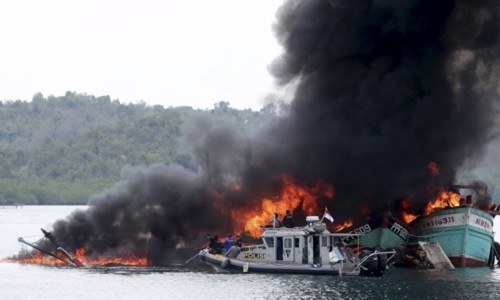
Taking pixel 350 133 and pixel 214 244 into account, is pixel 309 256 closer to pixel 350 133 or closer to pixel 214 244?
pixel 214 244

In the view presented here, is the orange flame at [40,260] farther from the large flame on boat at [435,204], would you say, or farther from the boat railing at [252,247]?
the large flame on boat at [435,204]

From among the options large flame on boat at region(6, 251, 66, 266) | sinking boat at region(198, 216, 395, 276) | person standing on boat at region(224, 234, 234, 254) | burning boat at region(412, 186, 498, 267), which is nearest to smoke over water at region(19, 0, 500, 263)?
large flame on boat at region(6, 251, 66, 266)

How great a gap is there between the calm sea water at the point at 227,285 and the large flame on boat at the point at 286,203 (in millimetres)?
8135

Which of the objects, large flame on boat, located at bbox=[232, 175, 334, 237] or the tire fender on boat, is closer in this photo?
the tire fender on boat

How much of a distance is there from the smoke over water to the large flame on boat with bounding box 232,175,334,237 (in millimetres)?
484

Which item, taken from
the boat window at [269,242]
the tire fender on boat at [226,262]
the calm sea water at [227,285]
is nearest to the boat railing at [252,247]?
the boat window at [269,242]

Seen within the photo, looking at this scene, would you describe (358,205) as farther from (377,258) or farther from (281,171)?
(377,258)

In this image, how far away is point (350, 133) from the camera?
3804 inches

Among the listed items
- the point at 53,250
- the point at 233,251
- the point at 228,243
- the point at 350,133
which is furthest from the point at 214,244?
the point at 350,133

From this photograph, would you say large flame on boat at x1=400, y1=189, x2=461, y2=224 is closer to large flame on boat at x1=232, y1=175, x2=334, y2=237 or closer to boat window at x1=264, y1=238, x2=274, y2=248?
large flame on boat at x1=232, y1=175, x2=334, y2=237

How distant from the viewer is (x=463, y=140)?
98750 mm

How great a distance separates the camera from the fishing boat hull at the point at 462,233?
86625 mm

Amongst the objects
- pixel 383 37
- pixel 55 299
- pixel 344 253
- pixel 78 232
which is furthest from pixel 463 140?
pixel 55 299

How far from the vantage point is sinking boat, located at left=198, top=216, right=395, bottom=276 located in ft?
259
